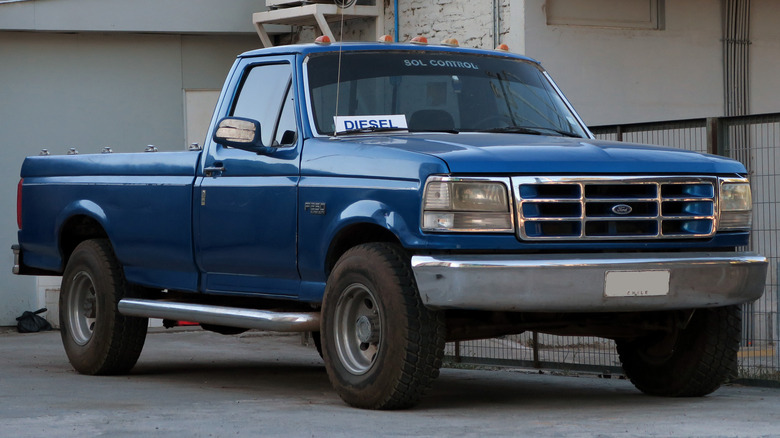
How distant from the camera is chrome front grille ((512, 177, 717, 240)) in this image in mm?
6957

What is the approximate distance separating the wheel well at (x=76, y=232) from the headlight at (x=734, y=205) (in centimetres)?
460

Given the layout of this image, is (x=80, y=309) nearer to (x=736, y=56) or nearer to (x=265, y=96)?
(x=265, y=96)

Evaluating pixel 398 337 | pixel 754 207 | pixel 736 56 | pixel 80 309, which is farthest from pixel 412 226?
pixel 736 56

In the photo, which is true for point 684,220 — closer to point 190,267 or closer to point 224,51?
point 190,267

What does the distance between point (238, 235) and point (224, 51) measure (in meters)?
9.20

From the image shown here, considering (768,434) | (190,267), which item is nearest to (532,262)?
(768,434)

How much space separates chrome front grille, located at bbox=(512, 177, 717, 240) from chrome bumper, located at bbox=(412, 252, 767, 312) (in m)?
0.14

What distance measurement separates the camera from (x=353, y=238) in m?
7.71

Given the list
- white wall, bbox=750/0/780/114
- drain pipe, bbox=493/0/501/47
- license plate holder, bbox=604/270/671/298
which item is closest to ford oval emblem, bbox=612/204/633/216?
license plate holder, bbox=604/270/671/298

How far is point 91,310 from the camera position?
396 inches

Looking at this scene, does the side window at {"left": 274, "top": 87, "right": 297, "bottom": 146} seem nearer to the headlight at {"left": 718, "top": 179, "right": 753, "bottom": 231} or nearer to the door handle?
the door handle

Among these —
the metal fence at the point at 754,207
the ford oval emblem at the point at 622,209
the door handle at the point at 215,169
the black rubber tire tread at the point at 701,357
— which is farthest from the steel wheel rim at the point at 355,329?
the metal fence at the point at 754,207

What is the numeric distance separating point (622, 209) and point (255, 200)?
2.23 meters

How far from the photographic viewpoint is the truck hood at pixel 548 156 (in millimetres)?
6934
